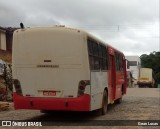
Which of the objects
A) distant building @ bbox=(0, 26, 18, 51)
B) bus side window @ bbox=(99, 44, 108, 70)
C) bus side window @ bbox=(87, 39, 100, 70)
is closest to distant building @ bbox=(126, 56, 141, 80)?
distant building @ bbox=(0, 26, 18, 51)

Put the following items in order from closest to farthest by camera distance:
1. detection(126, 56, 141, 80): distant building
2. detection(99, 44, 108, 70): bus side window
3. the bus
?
the bus, detection(99, 44, 108, 70): bus side window, detection(126, 56, 141, 80): distant building

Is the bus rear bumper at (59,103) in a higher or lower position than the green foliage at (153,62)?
lower

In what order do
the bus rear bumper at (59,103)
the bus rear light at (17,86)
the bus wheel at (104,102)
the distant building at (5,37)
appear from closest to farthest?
the bus rear bumper at (59,103)
the bus rear light at (17,86)
the bus wheel at (104,102)
the distant building at (5,37)

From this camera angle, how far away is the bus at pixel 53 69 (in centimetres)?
1352

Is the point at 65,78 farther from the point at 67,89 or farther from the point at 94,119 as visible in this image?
the point at 94,119

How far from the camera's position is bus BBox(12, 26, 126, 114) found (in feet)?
44.4

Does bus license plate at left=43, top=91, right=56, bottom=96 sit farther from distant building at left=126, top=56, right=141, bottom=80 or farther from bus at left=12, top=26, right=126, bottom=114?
distant building at left=126, top=56, right=141, bottom=80

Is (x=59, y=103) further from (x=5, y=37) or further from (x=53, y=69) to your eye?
(x=5, y=37)

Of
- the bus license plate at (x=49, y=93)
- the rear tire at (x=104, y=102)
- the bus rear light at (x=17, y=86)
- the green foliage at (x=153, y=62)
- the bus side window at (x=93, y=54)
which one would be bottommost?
the rear tire at (x=104, y=102)

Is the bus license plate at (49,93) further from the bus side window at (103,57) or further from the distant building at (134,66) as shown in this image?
the distant building at (134,66)

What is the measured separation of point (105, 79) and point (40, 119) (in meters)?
3.48

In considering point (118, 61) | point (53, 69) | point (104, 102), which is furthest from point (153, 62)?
point (53, 69)

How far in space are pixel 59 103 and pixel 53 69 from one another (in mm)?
1123

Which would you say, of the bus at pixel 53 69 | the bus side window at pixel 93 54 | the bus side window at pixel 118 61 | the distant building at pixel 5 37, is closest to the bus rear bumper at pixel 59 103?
the bus at pixel 53 69
